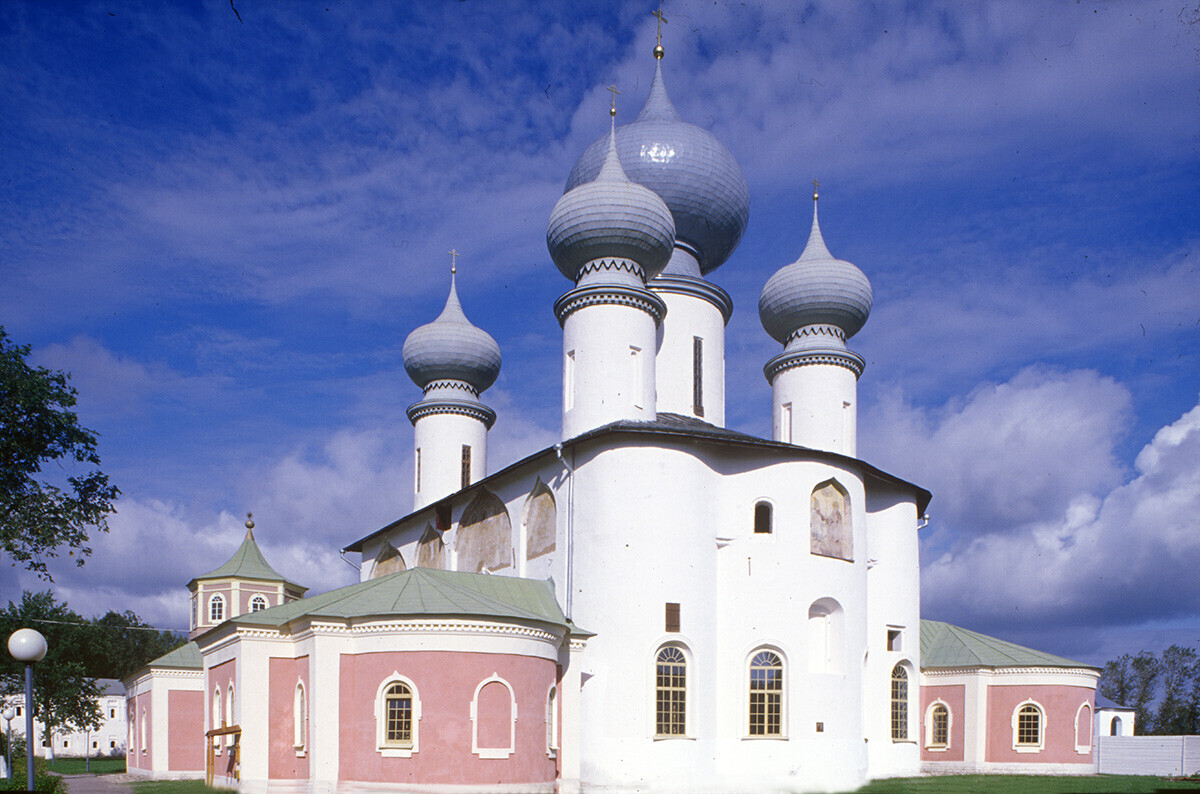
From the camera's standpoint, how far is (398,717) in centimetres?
1769

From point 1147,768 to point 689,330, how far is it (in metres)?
20.6

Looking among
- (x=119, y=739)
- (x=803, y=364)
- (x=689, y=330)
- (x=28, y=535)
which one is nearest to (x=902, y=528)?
(x=803, y=364)

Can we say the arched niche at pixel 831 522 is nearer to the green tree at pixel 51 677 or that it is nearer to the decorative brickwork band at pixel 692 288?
the decorative brickwork band at pixel 692 288

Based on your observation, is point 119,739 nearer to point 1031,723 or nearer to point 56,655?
point 56,655

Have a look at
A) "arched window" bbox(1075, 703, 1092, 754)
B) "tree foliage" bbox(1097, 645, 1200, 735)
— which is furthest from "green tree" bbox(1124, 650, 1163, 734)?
"arched window" bbox(1075, 703, 1092, 754)

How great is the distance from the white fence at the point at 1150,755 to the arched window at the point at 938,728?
8338mm

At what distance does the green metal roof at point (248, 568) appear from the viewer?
1505 inches

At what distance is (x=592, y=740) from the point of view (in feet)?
65.6

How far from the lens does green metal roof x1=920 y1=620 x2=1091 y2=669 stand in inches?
1095

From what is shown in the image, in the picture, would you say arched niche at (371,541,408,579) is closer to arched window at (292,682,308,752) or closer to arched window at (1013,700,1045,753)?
arched window at (292,682,308,752)

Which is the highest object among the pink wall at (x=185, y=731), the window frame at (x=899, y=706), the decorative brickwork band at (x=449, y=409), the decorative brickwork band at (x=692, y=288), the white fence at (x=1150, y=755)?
the decorative brickwork band at (x=692, y=288)

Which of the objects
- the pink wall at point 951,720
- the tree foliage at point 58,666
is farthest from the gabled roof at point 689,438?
the tree foliage at point 58,666

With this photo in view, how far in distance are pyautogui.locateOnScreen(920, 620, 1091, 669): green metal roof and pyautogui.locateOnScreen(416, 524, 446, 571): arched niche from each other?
1284cm

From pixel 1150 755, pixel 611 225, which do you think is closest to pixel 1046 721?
pixel 1150 755
